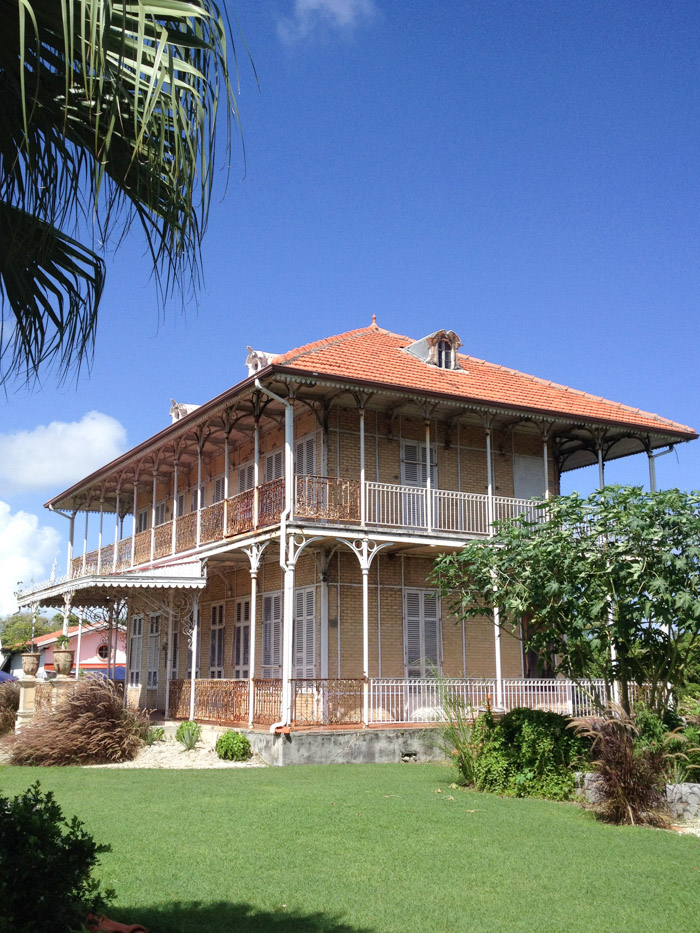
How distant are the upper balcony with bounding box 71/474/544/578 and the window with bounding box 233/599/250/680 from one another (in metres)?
2.06

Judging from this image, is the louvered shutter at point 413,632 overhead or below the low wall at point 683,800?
overhead

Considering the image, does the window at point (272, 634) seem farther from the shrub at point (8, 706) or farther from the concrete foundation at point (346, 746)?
the shrub at point (8, 706)

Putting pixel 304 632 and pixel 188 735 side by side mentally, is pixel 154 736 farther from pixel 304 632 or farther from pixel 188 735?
pixel 304 632

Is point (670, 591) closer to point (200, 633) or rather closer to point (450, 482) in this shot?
point (450, 482)

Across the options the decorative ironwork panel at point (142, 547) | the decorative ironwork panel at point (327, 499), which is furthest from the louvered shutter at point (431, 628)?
the decorative ironwork panel at point (142, 547)

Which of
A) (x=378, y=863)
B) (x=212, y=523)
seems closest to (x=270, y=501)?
(x=212, y=523)

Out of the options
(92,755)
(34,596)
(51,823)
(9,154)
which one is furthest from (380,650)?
(9,154)

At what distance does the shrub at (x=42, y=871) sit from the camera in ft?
14.9

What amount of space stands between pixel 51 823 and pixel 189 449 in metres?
19.8

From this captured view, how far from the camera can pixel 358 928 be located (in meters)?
5.83

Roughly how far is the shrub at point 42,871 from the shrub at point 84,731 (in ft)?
37.3

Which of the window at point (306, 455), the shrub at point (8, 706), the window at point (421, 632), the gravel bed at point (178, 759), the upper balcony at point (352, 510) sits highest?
the window at point (306, 455)

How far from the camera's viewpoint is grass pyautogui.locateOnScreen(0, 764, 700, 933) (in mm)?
6180

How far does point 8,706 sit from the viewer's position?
68.8 feet
